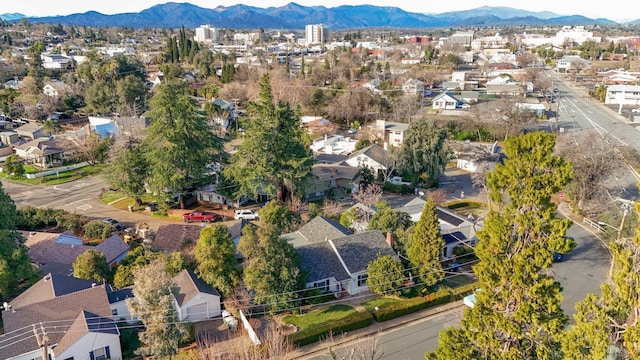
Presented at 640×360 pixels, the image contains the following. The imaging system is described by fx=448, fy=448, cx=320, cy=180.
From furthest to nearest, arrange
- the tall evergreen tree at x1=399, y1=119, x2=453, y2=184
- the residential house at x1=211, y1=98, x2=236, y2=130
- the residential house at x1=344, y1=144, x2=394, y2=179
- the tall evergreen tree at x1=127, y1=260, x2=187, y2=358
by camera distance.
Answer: the residential house at x1=211, y1=98, x2=236, y2=130 < the residential house at x1=344, y1=144, x2=394, y2=179 < the tall evergreen tree at x1=399, y1=119, x2=453, y2=184 < the tall evergreen tree at x1=127, y1=260, x2=187, y2=358

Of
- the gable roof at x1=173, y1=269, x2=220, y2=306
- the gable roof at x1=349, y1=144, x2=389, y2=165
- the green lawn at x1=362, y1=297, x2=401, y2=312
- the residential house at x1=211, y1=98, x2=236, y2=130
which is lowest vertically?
the green lawn at x1=362, y1=297, x2=401, y2=312

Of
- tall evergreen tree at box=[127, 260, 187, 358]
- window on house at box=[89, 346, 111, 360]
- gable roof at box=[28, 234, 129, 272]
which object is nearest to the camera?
tall evergreen tree at box=[127, 260, 187, 358]

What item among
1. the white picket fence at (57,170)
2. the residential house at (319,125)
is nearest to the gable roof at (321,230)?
the residential house at (319,125)

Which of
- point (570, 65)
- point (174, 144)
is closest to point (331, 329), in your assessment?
point (174, 144)

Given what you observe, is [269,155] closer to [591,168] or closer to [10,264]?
[10,264]

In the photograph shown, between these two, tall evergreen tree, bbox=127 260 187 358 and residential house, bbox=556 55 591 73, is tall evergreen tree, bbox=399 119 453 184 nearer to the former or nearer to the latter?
tall evergreen tree, bbox=127 260 187 358

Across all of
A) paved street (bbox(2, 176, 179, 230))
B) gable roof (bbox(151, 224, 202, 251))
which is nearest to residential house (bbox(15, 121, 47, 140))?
paved street (bbox(2, 176, 179, 230))
